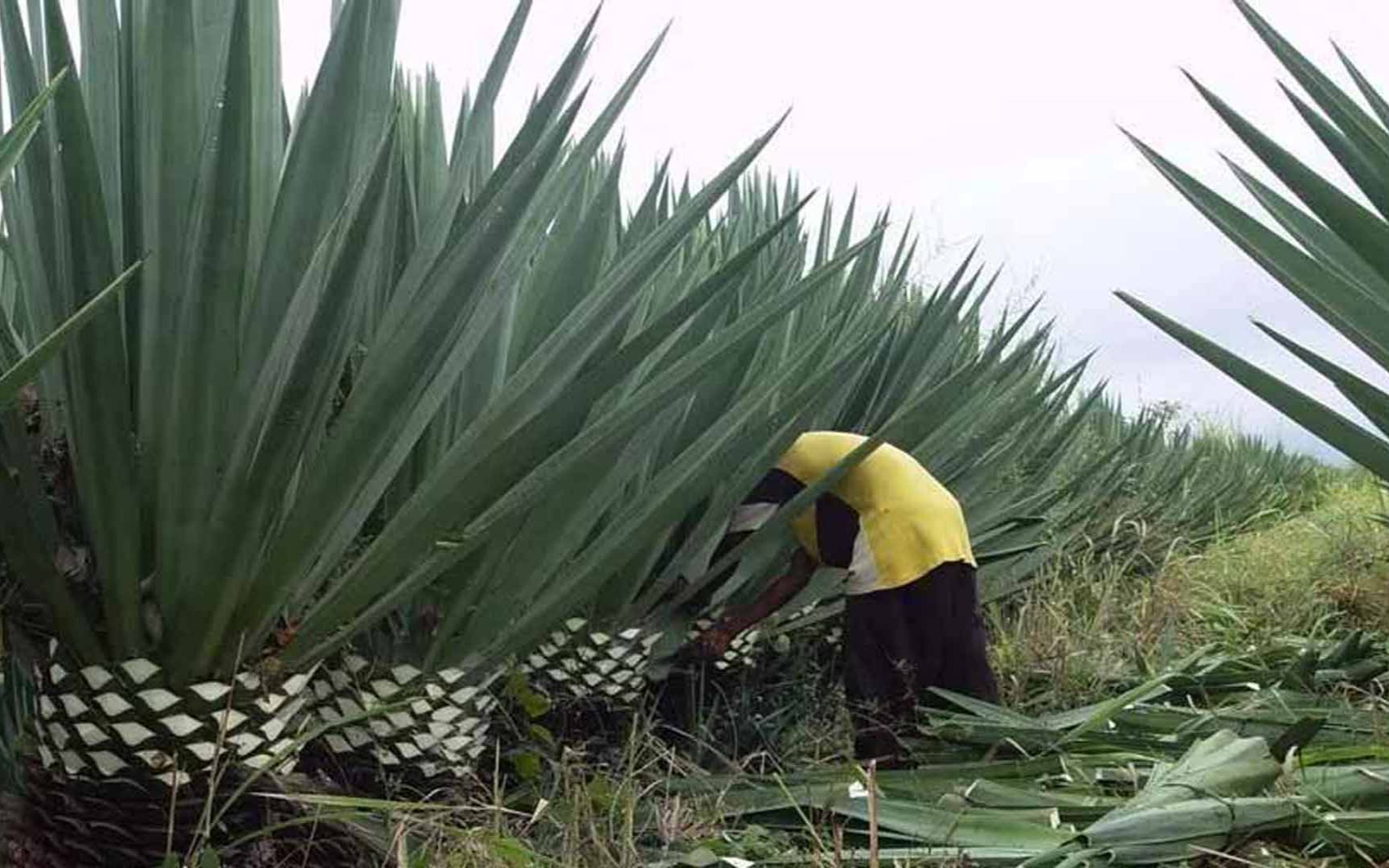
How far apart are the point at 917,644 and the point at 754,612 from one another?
0.55 metres

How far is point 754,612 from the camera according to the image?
8.73 ft

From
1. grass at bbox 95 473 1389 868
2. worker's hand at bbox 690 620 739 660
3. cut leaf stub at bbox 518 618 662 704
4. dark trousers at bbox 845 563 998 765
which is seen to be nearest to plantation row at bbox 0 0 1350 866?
grass at bbox 95 473 1389 868

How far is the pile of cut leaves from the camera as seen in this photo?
1.50 metres

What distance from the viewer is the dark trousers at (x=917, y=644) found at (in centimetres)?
294

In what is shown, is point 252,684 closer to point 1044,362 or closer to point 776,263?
point 776,263

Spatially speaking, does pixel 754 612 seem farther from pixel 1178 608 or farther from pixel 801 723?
pixel 1178 608

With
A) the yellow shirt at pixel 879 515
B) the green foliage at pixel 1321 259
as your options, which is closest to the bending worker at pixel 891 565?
the yellow shirt at pixel 879 515

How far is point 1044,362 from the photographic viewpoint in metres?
4.02

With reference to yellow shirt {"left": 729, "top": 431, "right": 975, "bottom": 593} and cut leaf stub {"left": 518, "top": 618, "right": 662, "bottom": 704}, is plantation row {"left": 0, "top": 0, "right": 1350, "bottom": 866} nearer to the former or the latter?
cut leaf stub {"left": 518, "top": 618, "right": 662, "bottom": 704}

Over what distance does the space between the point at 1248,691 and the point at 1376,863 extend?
1.30 meters

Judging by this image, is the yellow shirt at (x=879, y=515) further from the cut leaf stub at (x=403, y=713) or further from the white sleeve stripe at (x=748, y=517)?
the cut leaf stub at (x=403, y=713)

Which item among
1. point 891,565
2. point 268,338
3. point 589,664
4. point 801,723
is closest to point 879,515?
point 891,565

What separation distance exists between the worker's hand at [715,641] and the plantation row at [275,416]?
0.73m

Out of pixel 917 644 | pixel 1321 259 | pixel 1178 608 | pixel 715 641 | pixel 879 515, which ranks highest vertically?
pixel 1321 259
